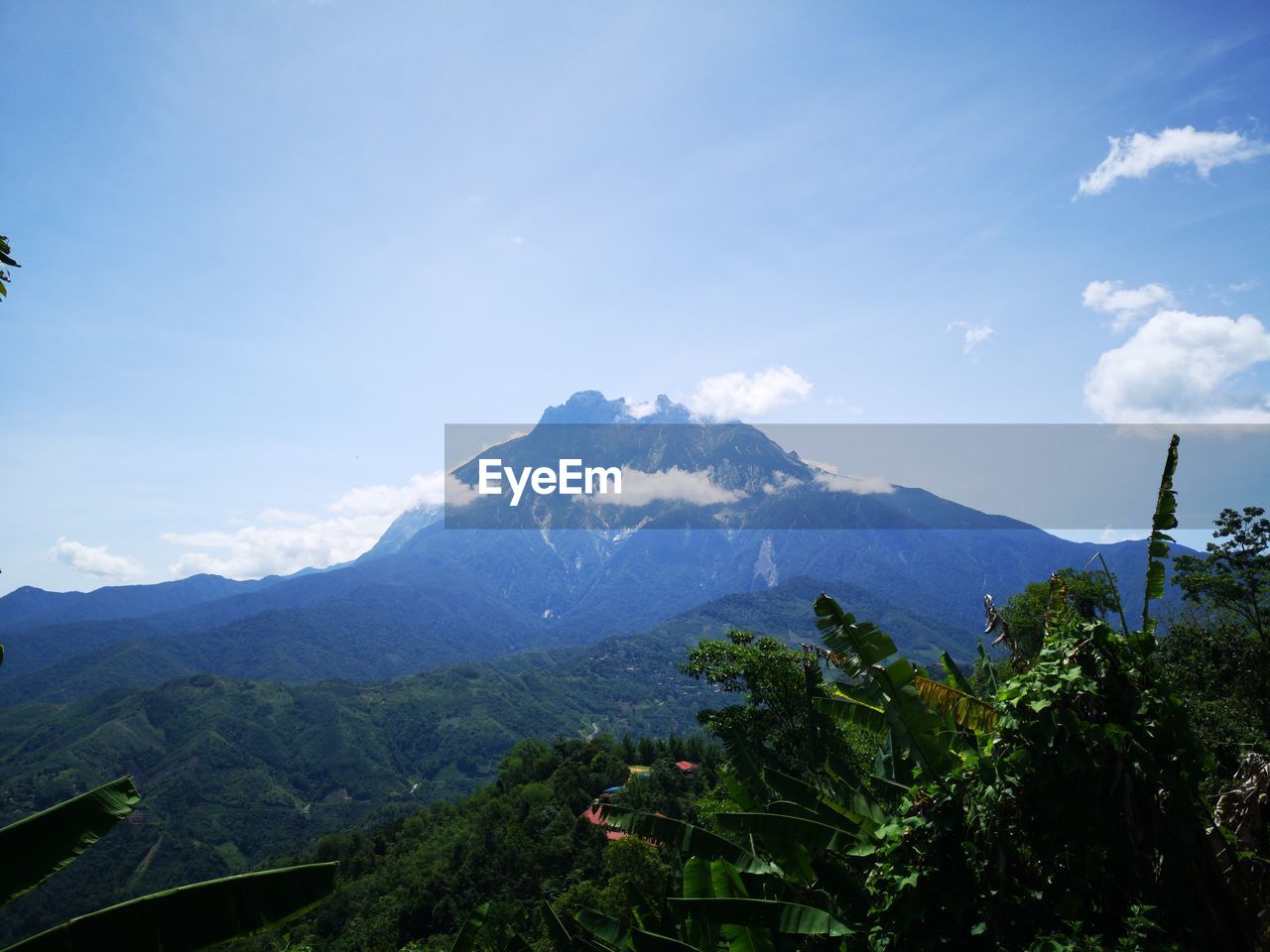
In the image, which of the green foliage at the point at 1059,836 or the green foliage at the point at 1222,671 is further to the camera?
the green foliage at the point at 1222,671

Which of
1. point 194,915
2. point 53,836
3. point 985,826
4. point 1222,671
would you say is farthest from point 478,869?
point 985,826

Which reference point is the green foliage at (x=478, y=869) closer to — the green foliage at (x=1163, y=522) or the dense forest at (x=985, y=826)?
the dense forest at (x=985, y=826)

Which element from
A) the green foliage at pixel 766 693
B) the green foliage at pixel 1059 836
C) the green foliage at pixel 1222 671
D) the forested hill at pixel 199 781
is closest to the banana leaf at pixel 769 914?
the green foliage at pixel 1059 836

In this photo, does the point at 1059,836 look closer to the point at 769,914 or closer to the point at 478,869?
the point at 769,914

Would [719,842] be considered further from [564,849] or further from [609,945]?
[564,849]

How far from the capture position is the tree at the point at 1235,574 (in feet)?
91.8

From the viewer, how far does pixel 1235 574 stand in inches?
1129

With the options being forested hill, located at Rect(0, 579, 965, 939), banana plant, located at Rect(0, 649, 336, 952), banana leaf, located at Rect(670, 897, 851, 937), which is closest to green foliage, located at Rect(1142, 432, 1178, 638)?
banana leaf, located at Rect(670, 897, 851, 937)

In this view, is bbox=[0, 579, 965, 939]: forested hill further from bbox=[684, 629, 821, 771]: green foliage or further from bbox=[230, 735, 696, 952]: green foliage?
bbox=[684, 629, 821, 771]: green foliage

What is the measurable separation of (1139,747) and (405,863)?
7895 centimetres

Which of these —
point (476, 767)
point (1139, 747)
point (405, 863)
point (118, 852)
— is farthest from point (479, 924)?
point (476, 767)

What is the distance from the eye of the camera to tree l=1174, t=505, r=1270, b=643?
27969mm

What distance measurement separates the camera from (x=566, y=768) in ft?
249

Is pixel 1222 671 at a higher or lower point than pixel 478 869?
higher
